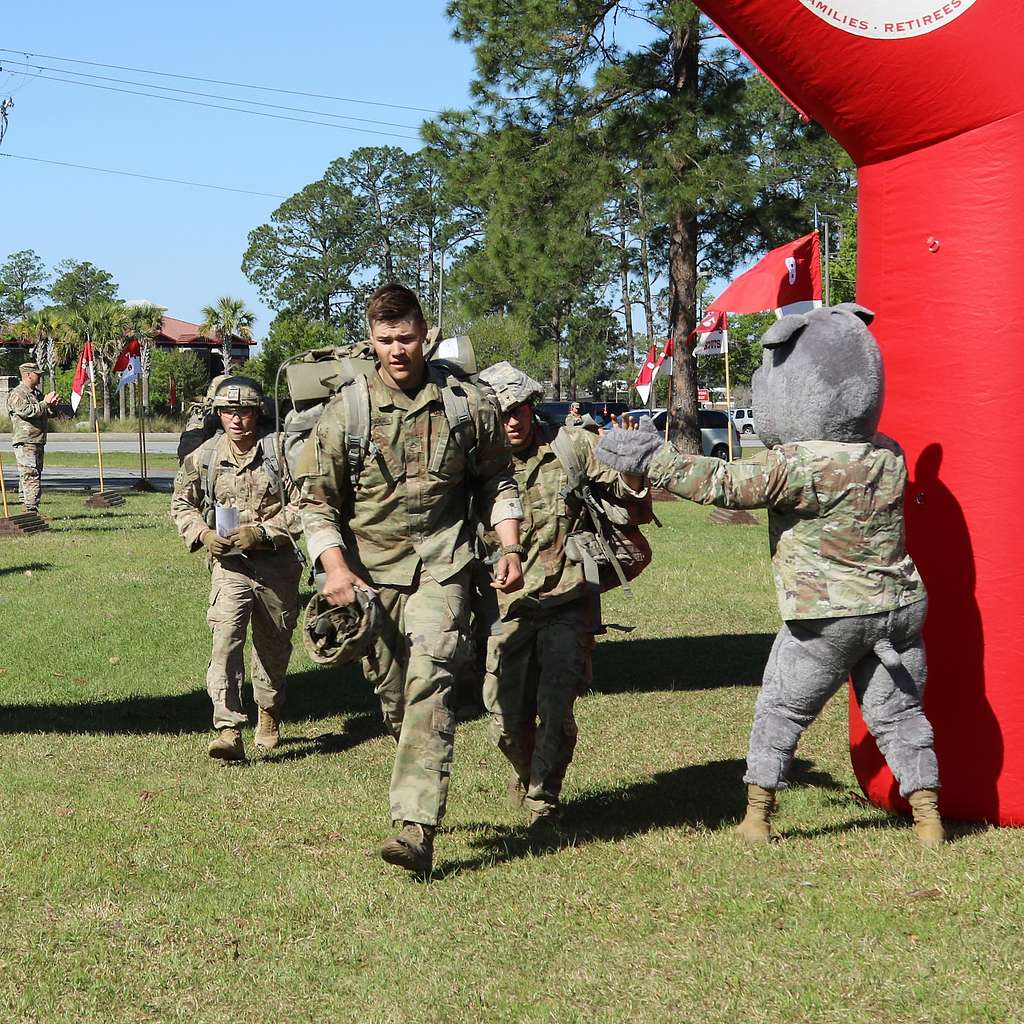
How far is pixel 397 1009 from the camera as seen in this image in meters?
4.16

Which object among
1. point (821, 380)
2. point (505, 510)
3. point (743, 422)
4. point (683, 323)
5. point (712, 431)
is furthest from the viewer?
point (743, 422)

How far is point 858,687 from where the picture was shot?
18.4 feet

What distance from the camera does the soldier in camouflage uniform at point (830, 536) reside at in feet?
17.4

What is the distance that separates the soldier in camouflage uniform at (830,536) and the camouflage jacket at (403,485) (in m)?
0.50

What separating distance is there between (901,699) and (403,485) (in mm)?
2089

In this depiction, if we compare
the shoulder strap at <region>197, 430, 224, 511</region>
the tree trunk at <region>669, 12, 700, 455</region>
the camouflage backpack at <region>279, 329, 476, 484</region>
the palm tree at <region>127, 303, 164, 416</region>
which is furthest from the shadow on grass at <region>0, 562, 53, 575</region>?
the palm tree at <region>127, 303, 164, 416</region>

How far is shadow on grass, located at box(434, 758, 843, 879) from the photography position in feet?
19.1

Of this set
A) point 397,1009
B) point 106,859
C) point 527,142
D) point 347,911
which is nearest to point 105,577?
point 106,859

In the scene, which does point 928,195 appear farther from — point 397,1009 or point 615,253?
point 615,253

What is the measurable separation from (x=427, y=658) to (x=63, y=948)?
1.60 meters

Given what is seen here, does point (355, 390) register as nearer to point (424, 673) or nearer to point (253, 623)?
point (424, 673)

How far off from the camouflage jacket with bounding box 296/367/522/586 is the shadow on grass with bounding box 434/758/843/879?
1.23 m

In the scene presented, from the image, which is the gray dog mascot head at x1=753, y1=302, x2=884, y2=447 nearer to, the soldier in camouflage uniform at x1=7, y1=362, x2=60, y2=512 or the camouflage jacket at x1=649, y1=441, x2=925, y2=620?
the camouflage jacket at x1=649, y1=441, x2=925, y2=620

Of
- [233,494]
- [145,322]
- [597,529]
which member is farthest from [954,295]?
[145,322]
